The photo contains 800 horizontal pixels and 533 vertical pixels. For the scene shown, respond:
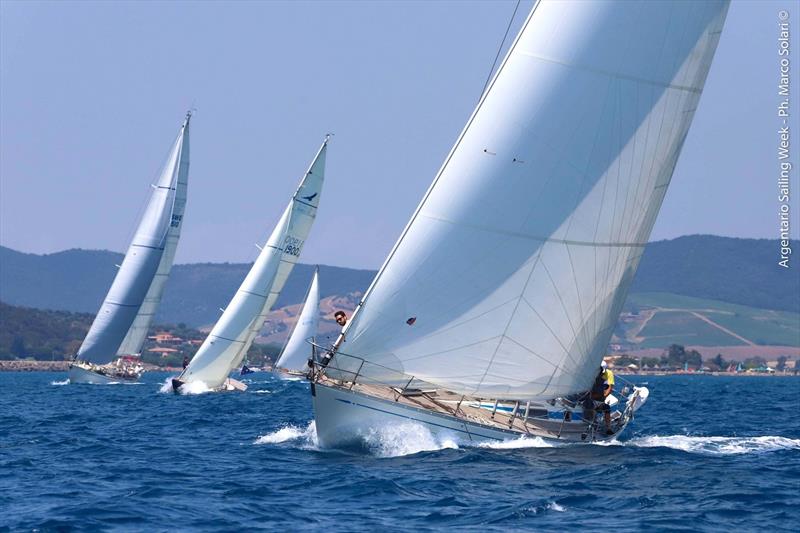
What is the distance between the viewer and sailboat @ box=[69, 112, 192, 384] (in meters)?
72.9

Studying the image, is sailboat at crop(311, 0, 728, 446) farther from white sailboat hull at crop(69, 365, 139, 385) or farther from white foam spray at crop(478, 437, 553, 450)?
white sailboat hull at crop(69, 365, 139, 385)

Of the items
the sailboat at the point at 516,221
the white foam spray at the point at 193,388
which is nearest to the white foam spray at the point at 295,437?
the sailboat at the point at 516,221

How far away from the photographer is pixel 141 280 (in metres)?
73.9

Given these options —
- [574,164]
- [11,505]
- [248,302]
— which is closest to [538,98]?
[574,164]

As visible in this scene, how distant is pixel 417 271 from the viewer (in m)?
25.4

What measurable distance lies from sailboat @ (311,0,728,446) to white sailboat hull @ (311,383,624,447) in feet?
0.09

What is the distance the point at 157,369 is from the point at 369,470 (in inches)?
6362

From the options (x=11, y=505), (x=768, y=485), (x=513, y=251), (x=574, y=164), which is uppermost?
(x=574, y=164)

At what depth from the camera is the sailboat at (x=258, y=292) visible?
59344 millimetres

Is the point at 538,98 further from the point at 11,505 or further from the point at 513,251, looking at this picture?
the point at 11,505

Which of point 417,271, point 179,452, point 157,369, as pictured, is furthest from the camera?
point 157,369

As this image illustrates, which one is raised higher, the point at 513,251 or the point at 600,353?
the point at 513,251

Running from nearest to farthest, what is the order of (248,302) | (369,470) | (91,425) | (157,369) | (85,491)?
1. (85,491)
2. (369,470)
3. (91,425)
4. (248,302)
5. (157,369)

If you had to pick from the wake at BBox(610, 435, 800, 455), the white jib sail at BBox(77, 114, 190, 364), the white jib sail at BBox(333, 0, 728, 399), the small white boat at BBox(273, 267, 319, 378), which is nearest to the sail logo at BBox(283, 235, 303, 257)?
the white jib sail at BBox(77, 114, 190, 364)
